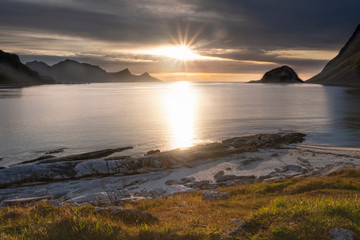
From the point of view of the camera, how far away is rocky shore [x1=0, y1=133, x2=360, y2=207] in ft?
63.8

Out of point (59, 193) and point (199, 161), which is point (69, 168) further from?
point (199, 161)

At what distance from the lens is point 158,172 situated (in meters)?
24.8

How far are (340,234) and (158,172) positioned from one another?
1936 centimetres

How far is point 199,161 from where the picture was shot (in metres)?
27.9

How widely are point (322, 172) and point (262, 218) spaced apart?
18037 millimetres

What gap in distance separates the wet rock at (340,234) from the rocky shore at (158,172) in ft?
30.0

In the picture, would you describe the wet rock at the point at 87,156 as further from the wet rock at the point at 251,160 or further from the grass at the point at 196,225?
the grass at the point at 196,225

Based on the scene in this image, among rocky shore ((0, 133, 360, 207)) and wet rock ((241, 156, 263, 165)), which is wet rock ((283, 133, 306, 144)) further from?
wet rock ((241, 156, 263, 165))

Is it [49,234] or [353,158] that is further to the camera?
[353,158]

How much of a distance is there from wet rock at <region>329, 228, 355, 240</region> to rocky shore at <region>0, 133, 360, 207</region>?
915cm

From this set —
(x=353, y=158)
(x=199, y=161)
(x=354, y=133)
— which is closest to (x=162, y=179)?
(x=199, y=161)

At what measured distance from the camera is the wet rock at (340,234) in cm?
650

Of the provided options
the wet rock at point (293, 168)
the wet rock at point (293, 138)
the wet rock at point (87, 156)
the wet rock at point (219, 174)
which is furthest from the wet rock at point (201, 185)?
Answer: the wet rock at point (293, 138)

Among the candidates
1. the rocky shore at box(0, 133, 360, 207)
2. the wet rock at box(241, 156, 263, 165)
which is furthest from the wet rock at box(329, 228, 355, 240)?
the wet rock at box(241, 156, 263, 165)
